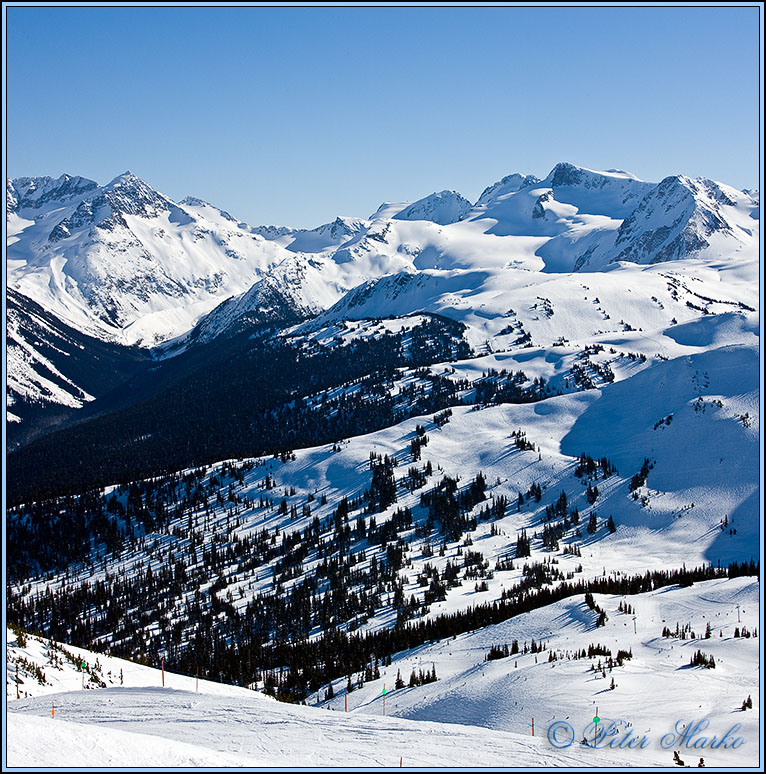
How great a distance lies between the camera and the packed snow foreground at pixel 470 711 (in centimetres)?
2077

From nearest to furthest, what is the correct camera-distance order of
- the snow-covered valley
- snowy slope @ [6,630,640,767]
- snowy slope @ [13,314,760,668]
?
snowy slope @ [6,630,640,767] → the snow-covered valley → snowy slope @ [13,314,760,668]

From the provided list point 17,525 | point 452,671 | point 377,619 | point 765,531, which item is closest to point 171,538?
point 17,525

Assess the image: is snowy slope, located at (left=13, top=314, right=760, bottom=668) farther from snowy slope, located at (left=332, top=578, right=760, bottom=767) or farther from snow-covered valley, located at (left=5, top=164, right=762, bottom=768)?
snowy slope, located at (left=332, top=578, right=760, bottom=767)

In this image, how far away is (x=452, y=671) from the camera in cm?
4616

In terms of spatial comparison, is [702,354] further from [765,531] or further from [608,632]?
[765,531]

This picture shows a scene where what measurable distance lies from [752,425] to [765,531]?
111m

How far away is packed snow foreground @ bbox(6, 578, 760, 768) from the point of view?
2077 cm

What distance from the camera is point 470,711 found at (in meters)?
33.0

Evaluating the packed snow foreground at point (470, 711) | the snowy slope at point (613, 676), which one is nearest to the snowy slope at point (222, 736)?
the packed snow foreground at point (470, 711)

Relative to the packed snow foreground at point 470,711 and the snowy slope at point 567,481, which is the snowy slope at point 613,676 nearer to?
the packed snow foreground at point 470,711

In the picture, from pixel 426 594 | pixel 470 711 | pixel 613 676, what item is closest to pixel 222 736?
pixel 470 711

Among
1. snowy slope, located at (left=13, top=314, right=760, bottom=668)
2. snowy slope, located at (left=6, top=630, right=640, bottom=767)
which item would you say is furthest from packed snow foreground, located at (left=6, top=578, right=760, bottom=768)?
snowy slope, located at (left=13, top=314, right=760, bottom=668)

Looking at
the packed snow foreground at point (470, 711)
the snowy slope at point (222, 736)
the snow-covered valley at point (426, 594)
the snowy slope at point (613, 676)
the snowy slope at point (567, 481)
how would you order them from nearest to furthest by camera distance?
the snowy slope at point (222, 736) < the packed snow foreground at point (470, 711) < the snow-covered valley at point (426, 594) < the snowy slope at point (613, 676) < the snowy slope at point (567, 481)

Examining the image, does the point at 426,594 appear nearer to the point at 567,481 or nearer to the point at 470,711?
the point at 567,481
